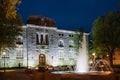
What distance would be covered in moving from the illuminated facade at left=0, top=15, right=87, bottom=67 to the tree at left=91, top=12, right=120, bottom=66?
12.5 metres

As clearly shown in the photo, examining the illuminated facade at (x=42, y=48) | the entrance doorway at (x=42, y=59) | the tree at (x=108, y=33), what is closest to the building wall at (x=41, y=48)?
the illuminated facade at (x=42, y=48)

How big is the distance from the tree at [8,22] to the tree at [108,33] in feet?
68.6

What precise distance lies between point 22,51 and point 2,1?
94.7 feet

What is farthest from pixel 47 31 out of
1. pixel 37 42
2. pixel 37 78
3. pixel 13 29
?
pixel 37 78

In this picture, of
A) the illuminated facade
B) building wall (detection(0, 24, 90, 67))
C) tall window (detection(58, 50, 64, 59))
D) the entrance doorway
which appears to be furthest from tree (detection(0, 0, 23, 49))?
tall window (detection(58, 50, 64, 59))

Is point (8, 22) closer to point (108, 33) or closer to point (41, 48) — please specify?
point (108, 33)

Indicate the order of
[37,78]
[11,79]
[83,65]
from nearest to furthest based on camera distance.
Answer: [37,78] → [11,79] → [83,65]

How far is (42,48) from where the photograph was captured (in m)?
61.9

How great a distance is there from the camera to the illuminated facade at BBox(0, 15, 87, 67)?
5753 cm

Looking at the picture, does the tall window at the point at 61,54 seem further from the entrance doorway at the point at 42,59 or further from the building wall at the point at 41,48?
the entrance doorway at the point at 42,59

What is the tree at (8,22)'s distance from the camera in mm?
30234

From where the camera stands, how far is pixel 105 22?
52812 mm

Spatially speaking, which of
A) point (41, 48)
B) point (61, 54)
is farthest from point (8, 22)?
point (61, 54)

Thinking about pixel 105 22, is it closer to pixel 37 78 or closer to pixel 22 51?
pixel 22 51
